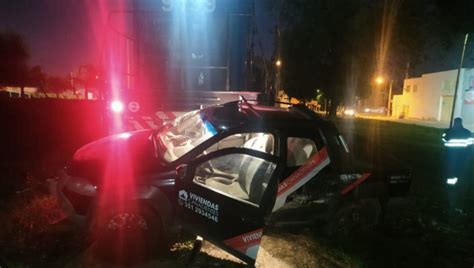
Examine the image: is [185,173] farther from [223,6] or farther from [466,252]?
[223,6]

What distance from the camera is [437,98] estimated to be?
111 feet

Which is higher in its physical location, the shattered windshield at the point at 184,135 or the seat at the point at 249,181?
the shattered windshield at the point at 184,135

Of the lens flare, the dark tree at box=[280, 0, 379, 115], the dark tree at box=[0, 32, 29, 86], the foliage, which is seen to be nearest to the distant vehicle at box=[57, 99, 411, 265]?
the lens flare

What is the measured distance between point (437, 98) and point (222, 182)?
1459 inches

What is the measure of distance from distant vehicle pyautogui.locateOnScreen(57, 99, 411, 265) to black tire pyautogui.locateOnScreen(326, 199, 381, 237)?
0.05 feet

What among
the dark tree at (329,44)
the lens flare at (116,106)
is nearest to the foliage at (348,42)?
the dark tree at (329,44)

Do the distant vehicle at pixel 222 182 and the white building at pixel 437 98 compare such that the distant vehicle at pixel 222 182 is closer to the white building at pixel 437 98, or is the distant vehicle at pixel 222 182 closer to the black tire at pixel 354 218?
the black tire at pixel 354 218

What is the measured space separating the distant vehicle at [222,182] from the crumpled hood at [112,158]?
0.01m

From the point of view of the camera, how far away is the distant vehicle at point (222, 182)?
301 centimetres

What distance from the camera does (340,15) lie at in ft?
82.1

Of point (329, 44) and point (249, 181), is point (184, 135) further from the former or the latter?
point (329, 44)

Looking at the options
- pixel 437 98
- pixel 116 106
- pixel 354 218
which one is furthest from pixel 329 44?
Answer: pixel 354 218

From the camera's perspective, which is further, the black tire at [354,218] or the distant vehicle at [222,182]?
the black tire at [354,218]

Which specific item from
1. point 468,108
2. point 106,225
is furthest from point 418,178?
point 468,108
